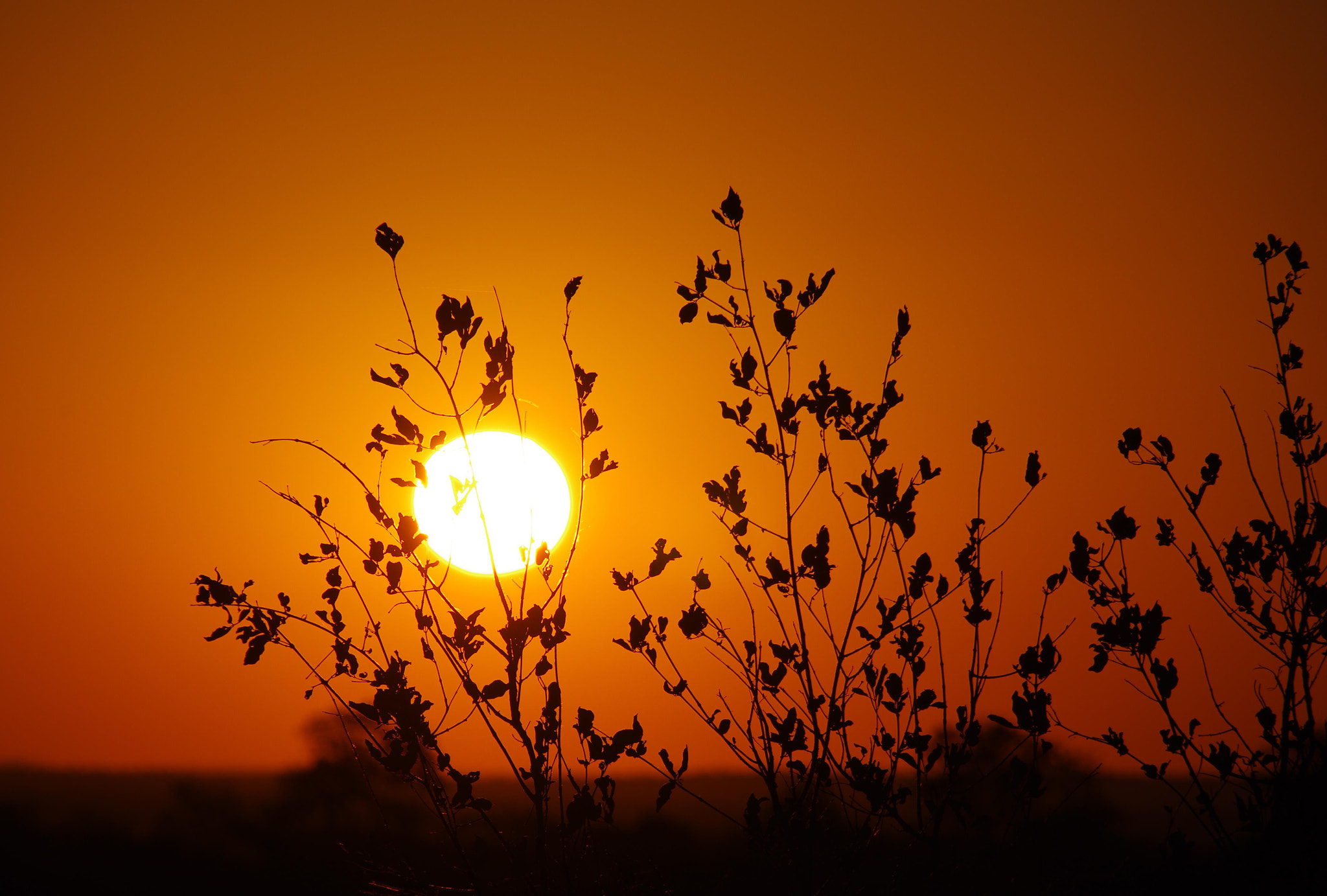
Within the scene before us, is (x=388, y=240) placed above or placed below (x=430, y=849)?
above

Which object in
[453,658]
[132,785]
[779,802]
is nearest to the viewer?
[453,658]

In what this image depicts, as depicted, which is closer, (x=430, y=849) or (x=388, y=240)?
(x=388, y=240)

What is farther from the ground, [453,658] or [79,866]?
[453,658]

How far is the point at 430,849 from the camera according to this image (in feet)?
26.3

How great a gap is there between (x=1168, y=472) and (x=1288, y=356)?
0.94m

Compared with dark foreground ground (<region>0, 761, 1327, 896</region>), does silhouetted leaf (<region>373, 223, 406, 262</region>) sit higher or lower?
higher

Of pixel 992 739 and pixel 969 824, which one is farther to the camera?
pixel 992 739

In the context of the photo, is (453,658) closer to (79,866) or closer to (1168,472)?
(1168,472)

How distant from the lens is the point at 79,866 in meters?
20.3

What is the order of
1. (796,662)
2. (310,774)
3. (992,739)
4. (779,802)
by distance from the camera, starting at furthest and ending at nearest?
(310,774) → (992,739) → (796,662) → (779,802)

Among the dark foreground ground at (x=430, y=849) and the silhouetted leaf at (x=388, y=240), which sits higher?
the silhouetted leaf at (x=388, y=240)

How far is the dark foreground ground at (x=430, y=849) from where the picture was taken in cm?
449

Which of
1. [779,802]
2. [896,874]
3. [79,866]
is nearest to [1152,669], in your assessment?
[896,874]

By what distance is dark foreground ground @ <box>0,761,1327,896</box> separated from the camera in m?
4.49
